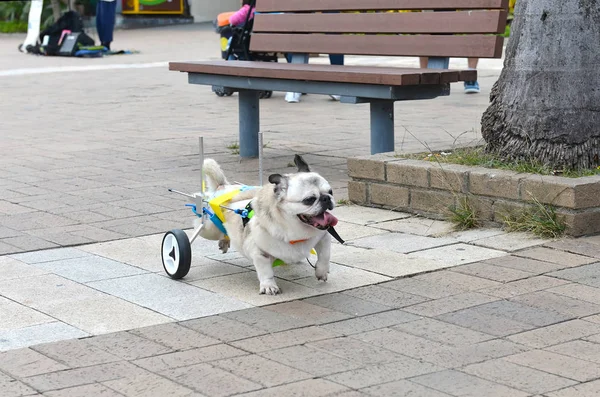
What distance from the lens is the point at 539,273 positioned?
16.5 feet

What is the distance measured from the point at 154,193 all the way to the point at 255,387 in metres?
3.94

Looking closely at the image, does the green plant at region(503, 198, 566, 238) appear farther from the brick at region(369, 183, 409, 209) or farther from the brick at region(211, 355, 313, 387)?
the brick at region(211, 355, 313, 387)

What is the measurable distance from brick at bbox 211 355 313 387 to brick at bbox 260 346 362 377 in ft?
0.13

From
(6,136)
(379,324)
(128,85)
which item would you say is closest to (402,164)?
(379,324)

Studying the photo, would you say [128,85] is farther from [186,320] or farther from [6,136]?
[186,320]

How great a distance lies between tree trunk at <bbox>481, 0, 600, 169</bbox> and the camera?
6.01 meters

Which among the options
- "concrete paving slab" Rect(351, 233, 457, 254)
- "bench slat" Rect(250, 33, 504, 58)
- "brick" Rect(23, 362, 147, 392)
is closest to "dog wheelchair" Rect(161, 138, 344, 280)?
"concrete paving slab" Rect(351, 233, 457, 254)

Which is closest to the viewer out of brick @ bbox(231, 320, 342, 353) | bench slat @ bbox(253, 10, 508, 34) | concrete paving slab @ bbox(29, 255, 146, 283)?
brick @ bbox(231, 320, 342, 353)

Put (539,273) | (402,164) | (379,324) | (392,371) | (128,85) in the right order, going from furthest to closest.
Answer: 1. (128,85)
2. (402,164)
3. (539,273)
4. (379,324)
5. (392,371)

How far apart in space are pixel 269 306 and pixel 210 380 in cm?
99

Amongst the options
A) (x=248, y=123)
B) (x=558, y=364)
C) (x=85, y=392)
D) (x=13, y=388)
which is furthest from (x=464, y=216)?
(x=248, y=123)

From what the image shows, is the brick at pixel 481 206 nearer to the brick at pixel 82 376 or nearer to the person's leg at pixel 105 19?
the brick at pixel 82 376

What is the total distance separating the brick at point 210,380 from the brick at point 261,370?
1.5 inches

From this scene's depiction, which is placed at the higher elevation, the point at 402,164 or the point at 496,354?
the point at 402,164
